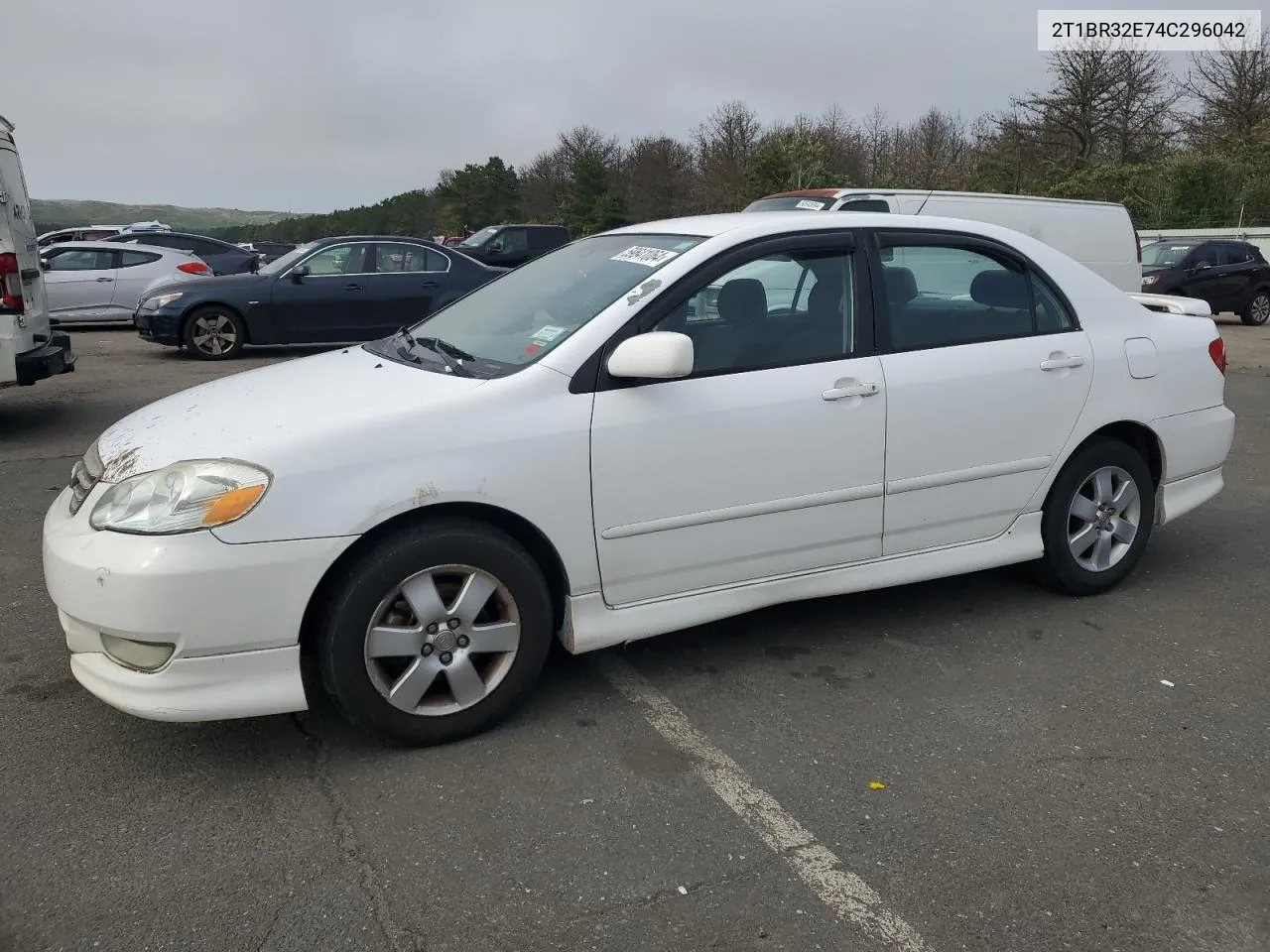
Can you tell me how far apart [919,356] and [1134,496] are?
1388mm

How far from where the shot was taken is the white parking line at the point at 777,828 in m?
2.44

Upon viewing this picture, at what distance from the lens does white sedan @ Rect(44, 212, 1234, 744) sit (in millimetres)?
2957

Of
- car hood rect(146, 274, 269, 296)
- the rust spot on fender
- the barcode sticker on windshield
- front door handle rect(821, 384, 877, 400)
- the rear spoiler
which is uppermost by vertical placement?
the barcode sticker on windshield

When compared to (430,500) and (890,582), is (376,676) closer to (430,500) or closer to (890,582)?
(430,500)

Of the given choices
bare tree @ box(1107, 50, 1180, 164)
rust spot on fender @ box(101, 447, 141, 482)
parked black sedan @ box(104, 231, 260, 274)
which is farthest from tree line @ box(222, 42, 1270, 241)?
rust spot on fender @ box(101, 447, 141, 482)

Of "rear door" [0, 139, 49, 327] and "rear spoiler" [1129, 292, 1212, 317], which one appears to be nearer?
"rear spoiler" [1129, 292, 1212, 317]

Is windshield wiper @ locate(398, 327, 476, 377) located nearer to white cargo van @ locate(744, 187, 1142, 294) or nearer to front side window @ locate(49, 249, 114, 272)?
white cargo van @ locate(744, 187, 1142, 294)

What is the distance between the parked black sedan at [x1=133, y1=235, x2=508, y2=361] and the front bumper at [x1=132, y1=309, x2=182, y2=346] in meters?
0.01

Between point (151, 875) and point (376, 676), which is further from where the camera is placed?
point (376, 676)

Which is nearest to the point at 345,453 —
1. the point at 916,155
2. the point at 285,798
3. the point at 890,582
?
the point at 285,798

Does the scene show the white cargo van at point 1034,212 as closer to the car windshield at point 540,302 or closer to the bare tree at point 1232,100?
the car windshield at point 540,302

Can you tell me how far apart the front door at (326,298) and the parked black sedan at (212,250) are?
5832 mm

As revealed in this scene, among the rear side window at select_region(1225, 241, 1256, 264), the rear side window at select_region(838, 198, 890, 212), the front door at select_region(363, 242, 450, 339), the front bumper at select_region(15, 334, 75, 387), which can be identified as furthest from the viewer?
the rear side window at select_region(1225, 241, 1256, 264)

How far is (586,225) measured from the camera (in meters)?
49.9
